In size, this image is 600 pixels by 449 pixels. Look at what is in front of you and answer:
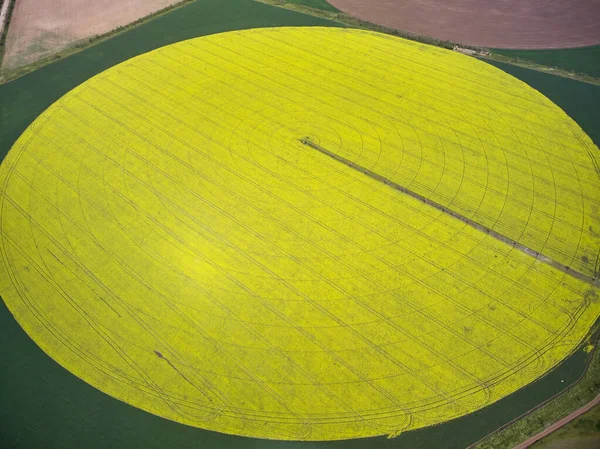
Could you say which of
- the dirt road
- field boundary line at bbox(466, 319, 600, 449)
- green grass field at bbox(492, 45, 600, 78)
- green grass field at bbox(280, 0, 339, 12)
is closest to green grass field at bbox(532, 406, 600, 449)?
the dirt road

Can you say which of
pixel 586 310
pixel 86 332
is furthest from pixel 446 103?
pixel 86 332

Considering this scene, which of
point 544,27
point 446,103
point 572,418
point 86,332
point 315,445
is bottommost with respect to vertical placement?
point 86,332

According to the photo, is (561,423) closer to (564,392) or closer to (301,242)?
(564,392)

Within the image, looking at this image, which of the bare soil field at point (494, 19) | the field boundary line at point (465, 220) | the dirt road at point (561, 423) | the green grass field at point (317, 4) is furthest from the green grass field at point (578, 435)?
the green grass field at point (317, 4)

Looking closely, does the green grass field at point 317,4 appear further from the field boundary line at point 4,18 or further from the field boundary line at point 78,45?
the field boundary line at point 4,18

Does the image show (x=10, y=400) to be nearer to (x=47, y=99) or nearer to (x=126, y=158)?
(x=126, y=158)

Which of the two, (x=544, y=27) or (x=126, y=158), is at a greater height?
(x=544, y=27)

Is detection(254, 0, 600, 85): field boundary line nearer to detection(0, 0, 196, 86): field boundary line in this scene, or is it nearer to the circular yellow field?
the circular yellow field
